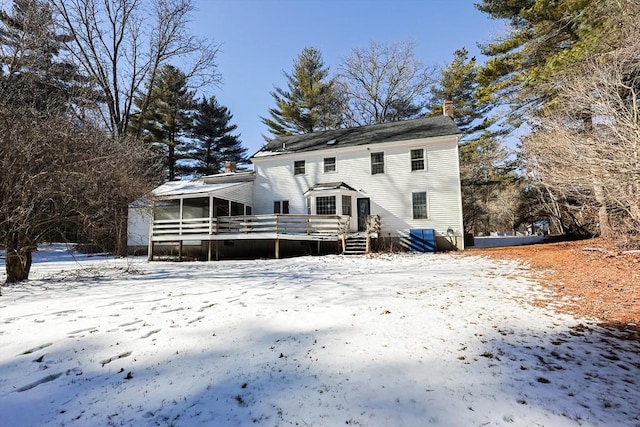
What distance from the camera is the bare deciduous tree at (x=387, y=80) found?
90.6ft

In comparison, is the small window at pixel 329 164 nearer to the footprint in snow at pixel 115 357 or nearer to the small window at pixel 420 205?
the small window at pixel 420 205

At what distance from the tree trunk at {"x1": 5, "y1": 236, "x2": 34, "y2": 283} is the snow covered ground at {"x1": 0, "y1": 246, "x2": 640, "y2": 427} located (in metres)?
2.75

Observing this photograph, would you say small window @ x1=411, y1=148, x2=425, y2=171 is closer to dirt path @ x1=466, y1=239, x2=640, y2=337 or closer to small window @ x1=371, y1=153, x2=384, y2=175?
small window @ x1=371, y1=153, x2=384, y2=175

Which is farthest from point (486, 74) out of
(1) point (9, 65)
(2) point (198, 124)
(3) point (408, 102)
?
(2) point (198, 124)

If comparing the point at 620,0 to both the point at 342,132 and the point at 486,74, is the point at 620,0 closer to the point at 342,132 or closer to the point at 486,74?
the point at 486,74

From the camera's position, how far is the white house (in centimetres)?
1556

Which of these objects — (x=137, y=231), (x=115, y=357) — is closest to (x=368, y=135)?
(x=137, y=231)

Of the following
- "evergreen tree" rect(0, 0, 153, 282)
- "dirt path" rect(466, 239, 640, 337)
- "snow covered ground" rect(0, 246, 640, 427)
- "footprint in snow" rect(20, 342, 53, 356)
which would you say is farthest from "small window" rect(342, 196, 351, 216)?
"footprint in snow" rect(20, 342, 53, 356)

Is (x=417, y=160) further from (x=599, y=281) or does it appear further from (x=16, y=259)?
(x=16, y=259)

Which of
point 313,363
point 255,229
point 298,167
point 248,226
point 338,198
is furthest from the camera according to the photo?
point 298,167

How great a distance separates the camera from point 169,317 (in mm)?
4457

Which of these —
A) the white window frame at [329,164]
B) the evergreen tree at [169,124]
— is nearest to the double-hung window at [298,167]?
the white window frame at [329,164]

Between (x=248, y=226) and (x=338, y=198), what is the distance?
502 cm

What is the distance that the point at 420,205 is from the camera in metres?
16.6
